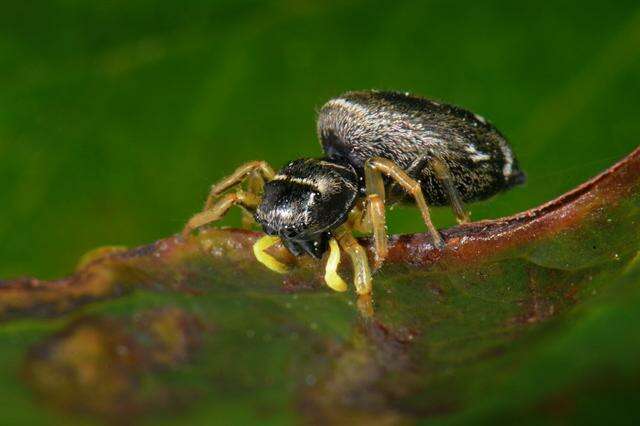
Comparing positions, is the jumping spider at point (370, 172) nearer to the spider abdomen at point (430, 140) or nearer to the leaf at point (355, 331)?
the spider abdomen at point (430, 140)

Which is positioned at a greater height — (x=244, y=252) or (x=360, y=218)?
(x=360, y=218)

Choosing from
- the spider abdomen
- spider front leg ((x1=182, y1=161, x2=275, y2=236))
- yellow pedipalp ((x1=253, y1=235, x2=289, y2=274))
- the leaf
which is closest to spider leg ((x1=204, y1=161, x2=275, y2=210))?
spider front leg ((x1=182, y1=161, x2=275, y2=236))

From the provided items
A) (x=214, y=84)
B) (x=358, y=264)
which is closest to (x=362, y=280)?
(x=358, y=264)

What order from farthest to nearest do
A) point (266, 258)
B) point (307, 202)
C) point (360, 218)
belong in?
1. point (360, 218)
2. point (307, 202)
3. point (266, 258)

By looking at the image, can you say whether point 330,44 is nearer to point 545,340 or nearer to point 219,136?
point 219,136

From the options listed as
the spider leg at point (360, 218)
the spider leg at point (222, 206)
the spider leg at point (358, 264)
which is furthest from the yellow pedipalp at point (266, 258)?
the spider leg at point (360, 218)

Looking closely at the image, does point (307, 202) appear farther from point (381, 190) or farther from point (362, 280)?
point (362, 280)

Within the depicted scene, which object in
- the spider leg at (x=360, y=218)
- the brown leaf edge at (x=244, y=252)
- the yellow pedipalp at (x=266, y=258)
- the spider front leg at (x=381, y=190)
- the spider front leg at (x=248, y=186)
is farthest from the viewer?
the spider front leg at (x=248, y=186)
